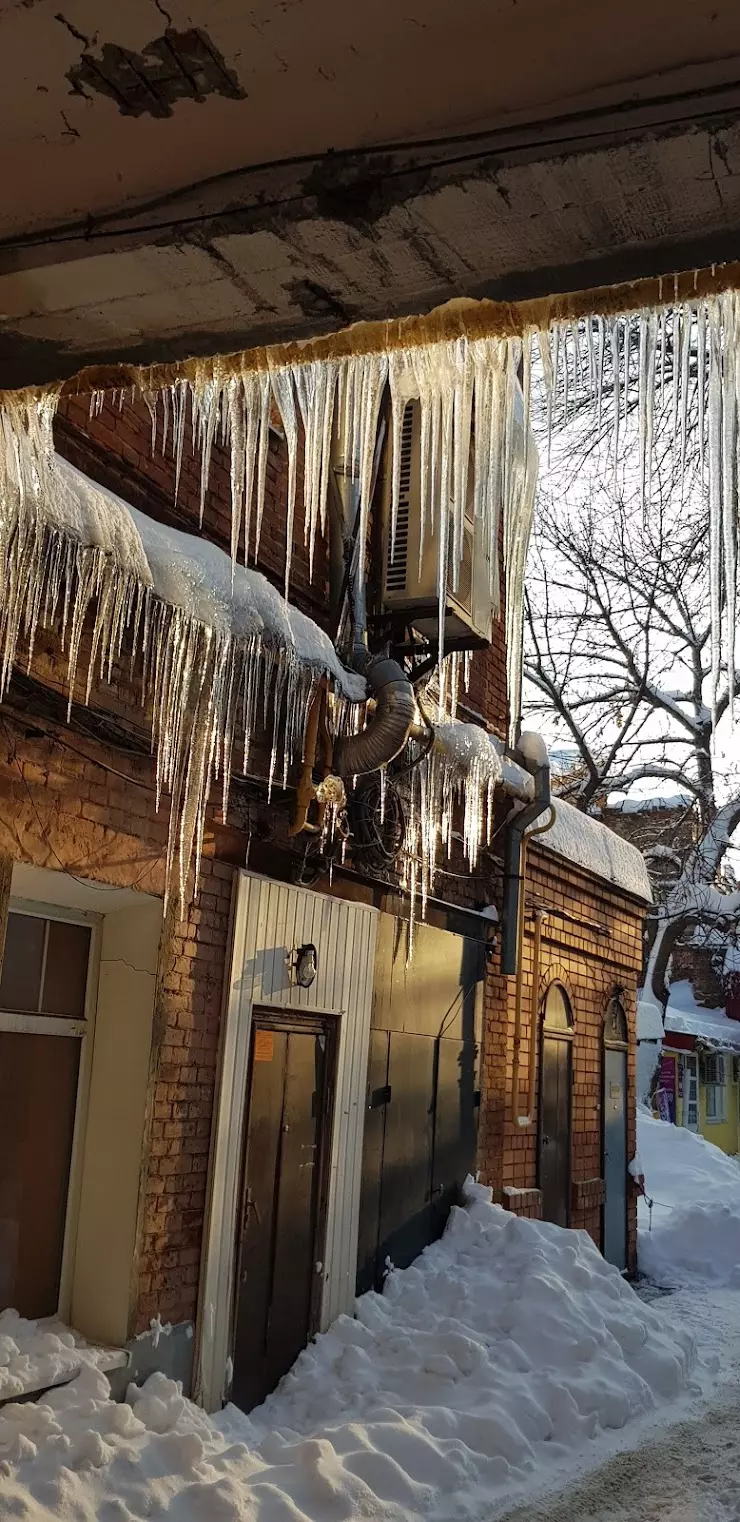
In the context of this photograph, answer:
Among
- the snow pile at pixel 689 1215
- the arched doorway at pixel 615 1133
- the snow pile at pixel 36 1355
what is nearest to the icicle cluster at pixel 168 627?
the snow pile at pixel 36 1355

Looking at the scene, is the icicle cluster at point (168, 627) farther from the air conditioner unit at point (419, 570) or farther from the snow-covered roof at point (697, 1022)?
the snow-covered roof at point (697, 1022)

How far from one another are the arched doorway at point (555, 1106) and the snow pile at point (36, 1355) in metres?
5.41

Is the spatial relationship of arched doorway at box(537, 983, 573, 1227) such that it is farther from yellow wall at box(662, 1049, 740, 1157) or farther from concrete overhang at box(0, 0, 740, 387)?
yellow wall at box(662, 1049, 740, 1157)

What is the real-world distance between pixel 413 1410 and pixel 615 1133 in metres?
6.49

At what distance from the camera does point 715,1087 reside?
27.5 meters

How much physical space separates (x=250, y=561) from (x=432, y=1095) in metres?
3.74

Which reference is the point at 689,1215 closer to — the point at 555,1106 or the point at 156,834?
the point at 555,1106

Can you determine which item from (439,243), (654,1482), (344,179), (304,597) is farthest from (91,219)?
(654,1482)

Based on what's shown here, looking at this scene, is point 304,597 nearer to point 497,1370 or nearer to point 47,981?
point 47,981

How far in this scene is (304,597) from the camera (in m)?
7.19

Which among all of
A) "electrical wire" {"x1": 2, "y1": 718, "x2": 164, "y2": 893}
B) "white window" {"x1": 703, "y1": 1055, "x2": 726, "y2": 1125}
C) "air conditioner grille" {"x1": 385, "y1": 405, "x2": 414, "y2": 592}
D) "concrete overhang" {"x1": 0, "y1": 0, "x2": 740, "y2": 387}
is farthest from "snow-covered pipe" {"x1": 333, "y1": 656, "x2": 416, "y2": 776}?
"white window" {"x1": 703, "y1": 1055, "x2": 726, "y2": 1125}

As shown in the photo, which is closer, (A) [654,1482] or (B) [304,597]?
(A) [654,1482]

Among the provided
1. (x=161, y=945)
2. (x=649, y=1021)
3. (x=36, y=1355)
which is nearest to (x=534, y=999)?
(x=161, y=945)

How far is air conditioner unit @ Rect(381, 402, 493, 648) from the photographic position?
7.19 m
